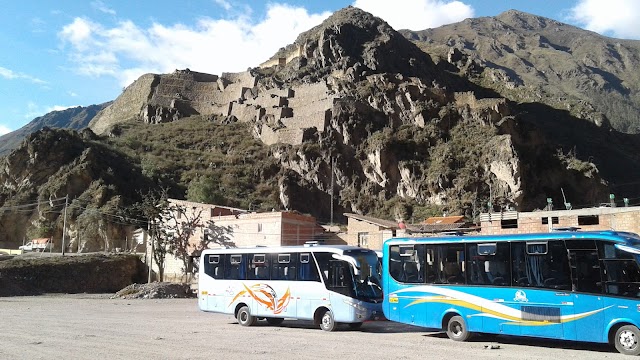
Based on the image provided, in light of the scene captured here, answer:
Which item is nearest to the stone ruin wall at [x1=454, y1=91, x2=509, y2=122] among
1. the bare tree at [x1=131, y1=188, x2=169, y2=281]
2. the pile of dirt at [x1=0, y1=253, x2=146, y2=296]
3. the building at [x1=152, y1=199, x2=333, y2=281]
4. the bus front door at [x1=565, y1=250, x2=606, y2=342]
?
the building at [x1=152, y1=199, x2=333, y2=281]

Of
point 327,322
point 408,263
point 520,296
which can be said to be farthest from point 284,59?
point 520,296

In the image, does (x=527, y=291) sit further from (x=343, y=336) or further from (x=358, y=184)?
(x=358, y=184)

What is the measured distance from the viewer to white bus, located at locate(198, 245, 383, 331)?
17.6 meters

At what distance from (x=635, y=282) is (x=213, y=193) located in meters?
59.7

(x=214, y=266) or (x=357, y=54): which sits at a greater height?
(x=357, y=54)

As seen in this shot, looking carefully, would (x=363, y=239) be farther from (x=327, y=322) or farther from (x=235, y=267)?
(x=327, y=322)

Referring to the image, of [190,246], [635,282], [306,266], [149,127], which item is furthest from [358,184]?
[635,282]

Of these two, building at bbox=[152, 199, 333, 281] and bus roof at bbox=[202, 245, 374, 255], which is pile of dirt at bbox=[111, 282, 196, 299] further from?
bus roof at bbox=[202, 245, 374, 255]

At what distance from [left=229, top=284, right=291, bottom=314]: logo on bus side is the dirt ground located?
0.74 m

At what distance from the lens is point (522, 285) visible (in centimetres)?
1407

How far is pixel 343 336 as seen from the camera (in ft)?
52.5

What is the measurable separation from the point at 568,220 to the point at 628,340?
2511 centimetres

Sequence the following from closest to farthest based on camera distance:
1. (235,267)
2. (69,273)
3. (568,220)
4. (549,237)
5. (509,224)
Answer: (549,237) < (235,267) < (568,220) < (509,224) < (69,273)

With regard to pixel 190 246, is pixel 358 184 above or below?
above
